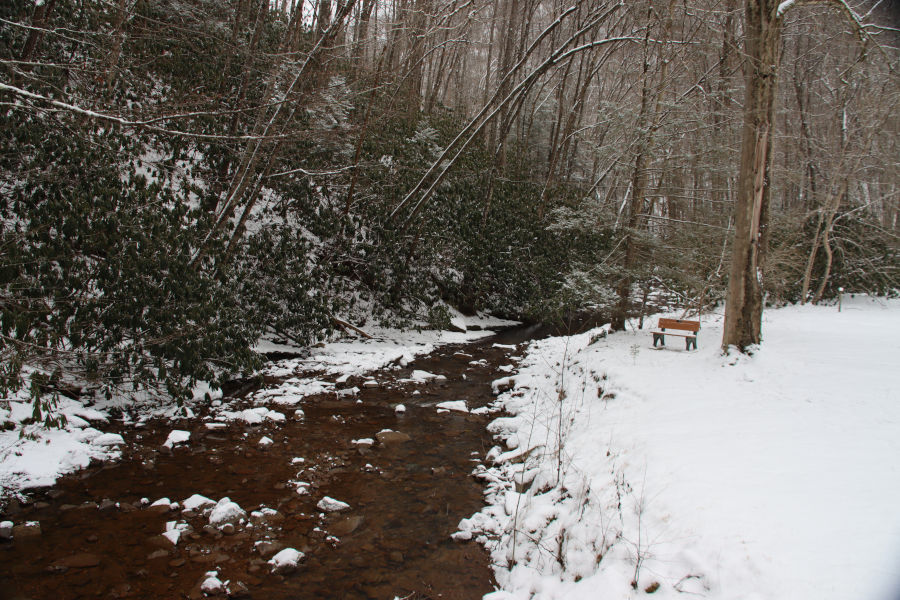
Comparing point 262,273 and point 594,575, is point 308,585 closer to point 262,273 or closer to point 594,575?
point 594,575

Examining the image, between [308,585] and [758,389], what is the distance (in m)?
5.34

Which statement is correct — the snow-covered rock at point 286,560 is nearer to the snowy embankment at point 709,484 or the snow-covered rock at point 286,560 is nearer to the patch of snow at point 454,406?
the snowy embankment at point 709,484

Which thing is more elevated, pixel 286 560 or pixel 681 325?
pixel 681 325

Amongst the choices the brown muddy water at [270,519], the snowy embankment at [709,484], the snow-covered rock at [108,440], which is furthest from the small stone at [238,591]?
the snow-covered rock at [108,440]

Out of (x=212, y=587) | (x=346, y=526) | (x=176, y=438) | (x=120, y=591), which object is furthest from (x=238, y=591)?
(x=176, y=438)

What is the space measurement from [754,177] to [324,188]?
29.4 ft

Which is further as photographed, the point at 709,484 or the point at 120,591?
the point at 709,484

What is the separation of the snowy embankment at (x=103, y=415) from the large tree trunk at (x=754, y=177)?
5983mm

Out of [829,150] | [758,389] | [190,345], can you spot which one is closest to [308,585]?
[190,345]

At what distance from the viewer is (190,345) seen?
19.6 ft

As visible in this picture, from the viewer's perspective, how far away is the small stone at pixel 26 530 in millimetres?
3395

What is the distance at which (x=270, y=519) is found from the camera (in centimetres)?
390

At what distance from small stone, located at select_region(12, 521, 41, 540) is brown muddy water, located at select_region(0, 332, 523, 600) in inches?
1.7

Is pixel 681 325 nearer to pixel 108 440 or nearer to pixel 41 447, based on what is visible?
pixel 108 440
